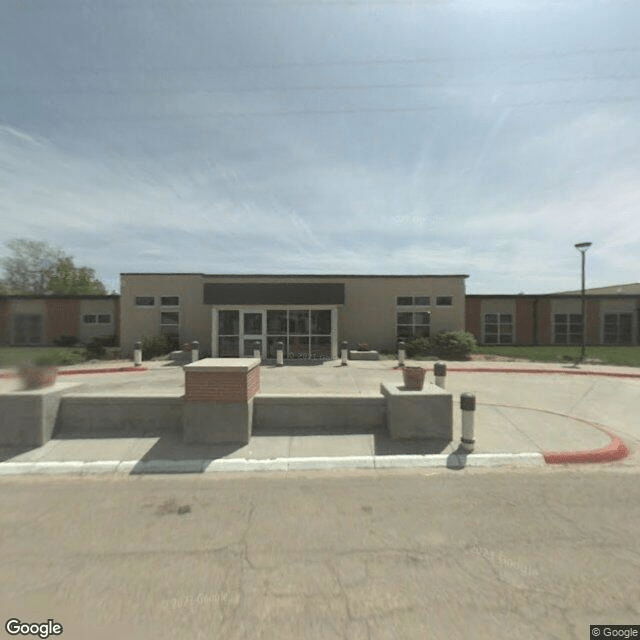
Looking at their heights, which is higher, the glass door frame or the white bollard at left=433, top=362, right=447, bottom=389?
the glass door frame

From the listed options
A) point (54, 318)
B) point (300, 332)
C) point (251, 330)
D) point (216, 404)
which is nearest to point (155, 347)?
point (251, 330)

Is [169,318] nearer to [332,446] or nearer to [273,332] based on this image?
[273,332]

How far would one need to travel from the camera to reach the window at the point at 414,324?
21.0 metres

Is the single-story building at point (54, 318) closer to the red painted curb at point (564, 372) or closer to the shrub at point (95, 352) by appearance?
the shrub at point (95, 352)

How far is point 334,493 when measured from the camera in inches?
174

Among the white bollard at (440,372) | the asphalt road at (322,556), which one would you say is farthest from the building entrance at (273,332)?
the asphalt road at (322,556)

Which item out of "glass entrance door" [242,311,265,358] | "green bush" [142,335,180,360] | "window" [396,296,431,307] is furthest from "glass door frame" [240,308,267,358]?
"window" [396,296,431,307]

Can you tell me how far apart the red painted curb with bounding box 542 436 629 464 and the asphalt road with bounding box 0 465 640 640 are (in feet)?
1.80

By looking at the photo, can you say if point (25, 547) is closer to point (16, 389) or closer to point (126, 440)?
point (126, 440)

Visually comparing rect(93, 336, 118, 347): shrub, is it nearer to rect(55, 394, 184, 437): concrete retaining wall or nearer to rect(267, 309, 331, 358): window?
rect(267, 309, 331, 358): window

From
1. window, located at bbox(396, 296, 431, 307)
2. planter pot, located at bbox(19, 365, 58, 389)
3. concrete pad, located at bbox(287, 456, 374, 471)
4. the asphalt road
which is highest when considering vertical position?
window, located at bbox(396, 296, 431, 307)

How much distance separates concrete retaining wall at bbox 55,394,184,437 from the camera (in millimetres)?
6250

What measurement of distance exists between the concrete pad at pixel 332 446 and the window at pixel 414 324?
1551 centimetres

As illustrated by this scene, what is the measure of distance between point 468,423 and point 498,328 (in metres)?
23.7
